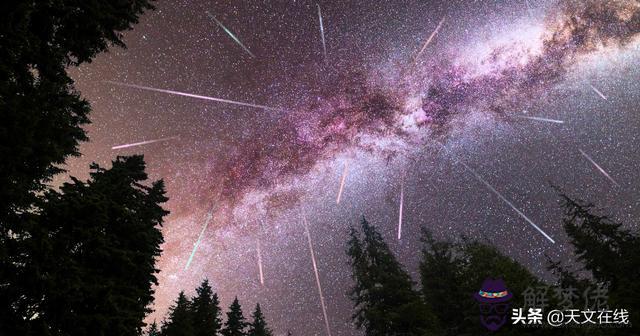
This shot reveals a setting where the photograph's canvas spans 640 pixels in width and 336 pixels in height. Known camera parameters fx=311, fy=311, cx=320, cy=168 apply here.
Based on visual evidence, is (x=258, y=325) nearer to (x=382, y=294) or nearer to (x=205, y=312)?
(x=205, y=312)

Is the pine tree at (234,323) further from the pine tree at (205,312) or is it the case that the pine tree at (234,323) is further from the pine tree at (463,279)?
the pine tree at (463,279)

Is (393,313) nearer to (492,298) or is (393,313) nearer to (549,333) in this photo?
(492,298)

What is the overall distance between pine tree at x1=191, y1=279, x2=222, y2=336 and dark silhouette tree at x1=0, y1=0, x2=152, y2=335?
1988 centimetres

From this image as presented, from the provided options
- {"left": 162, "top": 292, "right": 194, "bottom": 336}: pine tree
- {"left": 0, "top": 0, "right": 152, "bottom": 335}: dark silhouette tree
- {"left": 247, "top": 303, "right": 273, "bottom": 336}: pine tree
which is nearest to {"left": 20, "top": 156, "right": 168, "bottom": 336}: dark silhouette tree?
{"left": 0, "top": 0, "right": 152, "bottom": 335}: dark silhouette tree

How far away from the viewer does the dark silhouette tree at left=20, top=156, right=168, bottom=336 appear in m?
7.24

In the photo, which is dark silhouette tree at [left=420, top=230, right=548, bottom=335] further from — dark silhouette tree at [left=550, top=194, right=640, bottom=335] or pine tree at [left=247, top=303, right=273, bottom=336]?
pine tree at [left=247, top=303, right=273, bottom=336]

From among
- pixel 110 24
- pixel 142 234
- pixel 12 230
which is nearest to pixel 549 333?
pixel 142 234

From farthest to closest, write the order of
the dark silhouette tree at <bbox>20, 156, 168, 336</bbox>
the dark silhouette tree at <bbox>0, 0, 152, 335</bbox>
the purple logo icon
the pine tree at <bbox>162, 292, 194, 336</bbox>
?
the pine tree at <bbox>162, 292, 194, 336</bbox> < the purple logo icon < the dark silhouette tree at <bbox>20, 156, 168, 336</bbox> < the dark silhouette tree at <bbox>0, 0, 152, 335</bbox>

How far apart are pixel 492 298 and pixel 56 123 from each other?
62.6 feet

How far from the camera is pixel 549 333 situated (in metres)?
13.6

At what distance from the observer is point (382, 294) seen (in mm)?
19344

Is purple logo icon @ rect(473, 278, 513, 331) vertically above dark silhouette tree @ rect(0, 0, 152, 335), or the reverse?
dark silhouette tree @ rect(0, 0, 152, 335)

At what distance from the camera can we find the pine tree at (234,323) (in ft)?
90.5

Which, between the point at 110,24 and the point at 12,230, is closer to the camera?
the point at 12,230
